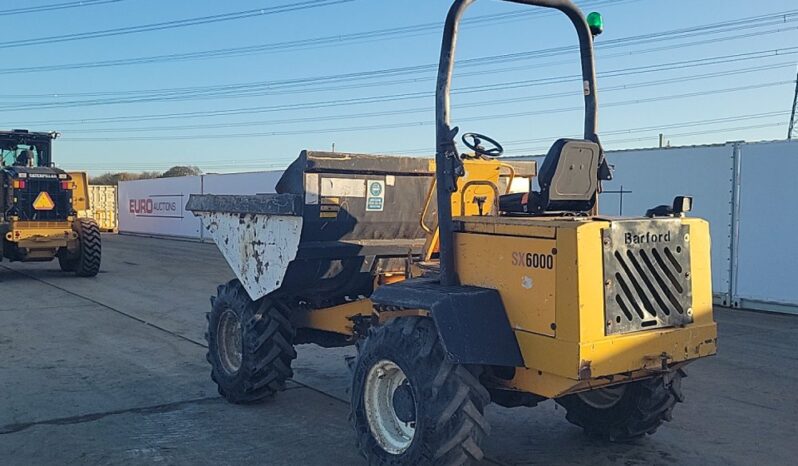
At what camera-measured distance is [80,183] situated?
17859mm

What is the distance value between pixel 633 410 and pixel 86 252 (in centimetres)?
1408

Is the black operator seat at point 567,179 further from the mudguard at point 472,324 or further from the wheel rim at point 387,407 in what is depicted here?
the wheel rim at point 387,407

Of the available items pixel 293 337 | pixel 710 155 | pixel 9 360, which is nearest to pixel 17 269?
pixel 9 360

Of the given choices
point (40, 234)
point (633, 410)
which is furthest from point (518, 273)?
point (40, 234)

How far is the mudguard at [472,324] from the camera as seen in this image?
13.5 ft

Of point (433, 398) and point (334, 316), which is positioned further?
point (334, 316)

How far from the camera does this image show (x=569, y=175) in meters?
4.54

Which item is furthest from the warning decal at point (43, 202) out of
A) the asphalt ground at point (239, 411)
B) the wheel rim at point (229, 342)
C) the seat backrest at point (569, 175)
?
the seat backrest at point (569, 175)

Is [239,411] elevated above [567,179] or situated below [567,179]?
below

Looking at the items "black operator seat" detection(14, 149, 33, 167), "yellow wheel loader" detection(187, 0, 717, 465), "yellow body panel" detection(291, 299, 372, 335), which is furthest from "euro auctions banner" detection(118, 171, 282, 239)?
"yellow wheel loader" detection(187, 0, 717, 465)

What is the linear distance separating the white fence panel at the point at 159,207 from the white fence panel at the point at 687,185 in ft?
60.9

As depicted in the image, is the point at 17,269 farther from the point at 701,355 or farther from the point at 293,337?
the point at 701,355

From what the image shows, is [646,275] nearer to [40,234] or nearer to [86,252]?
[86,252]

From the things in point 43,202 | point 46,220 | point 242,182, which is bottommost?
point 46,220
